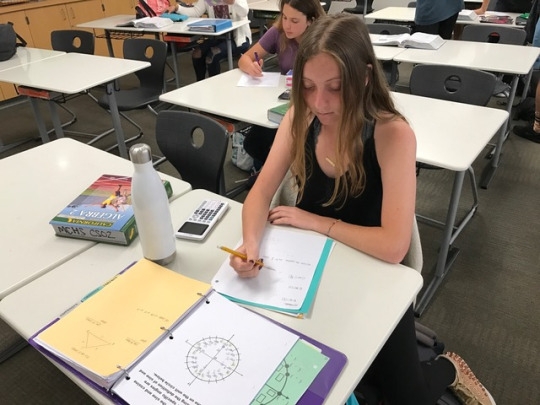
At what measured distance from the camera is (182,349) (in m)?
0.78

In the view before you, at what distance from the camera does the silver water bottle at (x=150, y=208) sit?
853 millimetres

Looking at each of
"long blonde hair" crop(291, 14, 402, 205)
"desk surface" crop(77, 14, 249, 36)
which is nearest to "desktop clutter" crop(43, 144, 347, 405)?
"long blonde hair" crop(291, 14, 402, 205)

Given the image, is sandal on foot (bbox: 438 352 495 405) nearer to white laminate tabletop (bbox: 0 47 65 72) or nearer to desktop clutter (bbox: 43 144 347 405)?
desktop clutter (bbox: 43 144 347 405)

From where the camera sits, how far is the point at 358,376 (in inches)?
29.2

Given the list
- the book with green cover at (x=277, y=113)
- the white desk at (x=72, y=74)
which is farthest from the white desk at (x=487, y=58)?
the white desk at (x=72, y=74)

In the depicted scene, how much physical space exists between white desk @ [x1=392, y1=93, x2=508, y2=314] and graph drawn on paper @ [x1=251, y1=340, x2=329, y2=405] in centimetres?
98

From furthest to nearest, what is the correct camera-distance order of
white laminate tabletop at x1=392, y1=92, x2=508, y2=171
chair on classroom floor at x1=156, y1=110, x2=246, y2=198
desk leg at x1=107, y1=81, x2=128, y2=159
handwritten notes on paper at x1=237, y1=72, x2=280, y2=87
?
1. desk leg at x1=107, y1=81, x2=128, y2=159
2. handwritten notes on paper at x1=237, y1=72, x2=280, y2=87
3. chair on classroom floor at x1=156, y1=110, x2=246, y2=198
4. white laminate tabletop at x1=392, y1=92, x2=508, y2=171

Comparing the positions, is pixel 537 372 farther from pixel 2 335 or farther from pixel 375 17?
pixel 375 17

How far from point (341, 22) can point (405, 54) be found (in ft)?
6.45

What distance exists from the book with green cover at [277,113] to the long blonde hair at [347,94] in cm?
61

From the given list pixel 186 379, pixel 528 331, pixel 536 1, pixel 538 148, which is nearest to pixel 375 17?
pixel 536 1

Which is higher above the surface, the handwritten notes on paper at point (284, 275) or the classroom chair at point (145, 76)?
the handwritten notes on paper at point (284, 275)

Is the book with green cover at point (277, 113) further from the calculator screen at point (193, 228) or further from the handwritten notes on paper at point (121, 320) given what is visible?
the handwritten notes on paper at point (121, 320)

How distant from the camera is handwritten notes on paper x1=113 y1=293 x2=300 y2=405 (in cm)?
70
